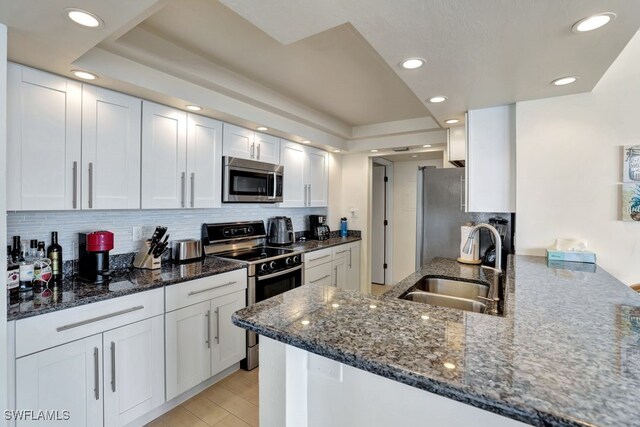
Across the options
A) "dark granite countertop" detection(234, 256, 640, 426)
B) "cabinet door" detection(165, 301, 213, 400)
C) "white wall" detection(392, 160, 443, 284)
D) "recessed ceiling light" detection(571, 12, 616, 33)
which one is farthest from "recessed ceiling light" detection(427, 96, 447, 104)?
"white wall" detection(392, 160, 443, 284)

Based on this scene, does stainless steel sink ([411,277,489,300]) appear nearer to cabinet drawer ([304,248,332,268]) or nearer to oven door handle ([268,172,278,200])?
cabinet drawer ([304,248,332,268])

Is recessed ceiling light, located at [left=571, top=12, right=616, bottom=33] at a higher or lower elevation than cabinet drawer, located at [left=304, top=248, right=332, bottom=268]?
higher

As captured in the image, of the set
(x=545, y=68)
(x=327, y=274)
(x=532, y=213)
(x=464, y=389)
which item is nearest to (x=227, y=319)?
(x=327, y=274)

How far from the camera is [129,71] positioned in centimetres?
189

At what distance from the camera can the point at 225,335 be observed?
2.39 metres

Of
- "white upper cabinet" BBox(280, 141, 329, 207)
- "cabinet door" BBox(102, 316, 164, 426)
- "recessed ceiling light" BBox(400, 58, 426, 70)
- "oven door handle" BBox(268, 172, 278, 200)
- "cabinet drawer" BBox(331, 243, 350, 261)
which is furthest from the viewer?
"cabinet drawer" BBox(331, 243, 350, 261)

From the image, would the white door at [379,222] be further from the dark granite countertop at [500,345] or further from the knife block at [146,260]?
the dark granite countertop at [500,345]

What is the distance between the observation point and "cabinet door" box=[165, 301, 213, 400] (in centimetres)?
203

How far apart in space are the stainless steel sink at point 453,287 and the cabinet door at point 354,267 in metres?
2.01

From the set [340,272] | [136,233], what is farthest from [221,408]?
[340,272]

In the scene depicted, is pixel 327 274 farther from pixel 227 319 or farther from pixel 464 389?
pixel 464 389

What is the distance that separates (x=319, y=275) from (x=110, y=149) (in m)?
2.34

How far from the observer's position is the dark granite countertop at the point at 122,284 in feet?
4.81

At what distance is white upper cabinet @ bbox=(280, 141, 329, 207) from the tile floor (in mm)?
1837
